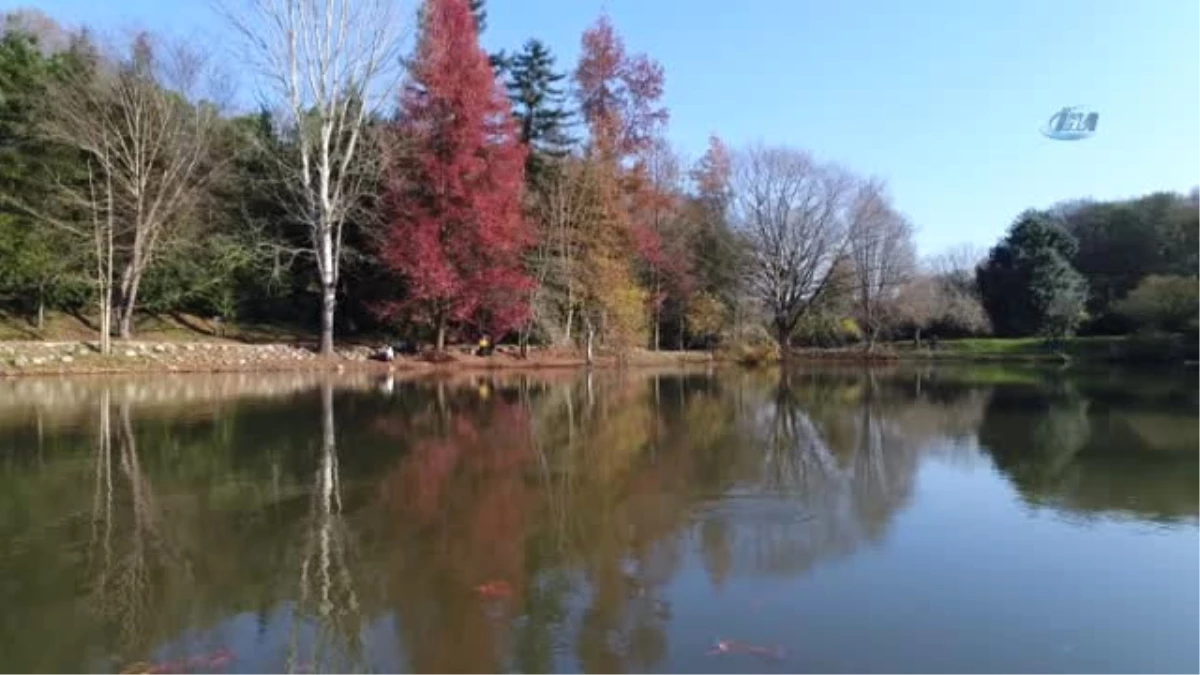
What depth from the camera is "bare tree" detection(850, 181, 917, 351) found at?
1871 inches

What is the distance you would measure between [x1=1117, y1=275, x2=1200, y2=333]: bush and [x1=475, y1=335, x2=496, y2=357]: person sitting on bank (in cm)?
3129

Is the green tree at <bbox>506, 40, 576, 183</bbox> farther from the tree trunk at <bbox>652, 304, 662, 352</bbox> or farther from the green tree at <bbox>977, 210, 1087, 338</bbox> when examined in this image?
the green tree at <bbox>977, 210, 1087, 338</bbox>

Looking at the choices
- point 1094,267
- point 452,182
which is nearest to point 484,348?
point 452,182

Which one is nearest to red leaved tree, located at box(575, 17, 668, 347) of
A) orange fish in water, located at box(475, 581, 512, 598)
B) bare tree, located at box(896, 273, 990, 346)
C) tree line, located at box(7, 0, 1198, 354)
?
tree line, located at box(7, 0, 1198, 354)

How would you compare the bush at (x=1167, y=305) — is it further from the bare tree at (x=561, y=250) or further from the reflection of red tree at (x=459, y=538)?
the reflection of red tree at (x=459, y=538)

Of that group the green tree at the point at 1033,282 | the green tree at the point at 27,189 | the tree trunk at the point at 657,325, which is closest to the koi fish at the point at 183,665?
the green tree at the point at 27,189

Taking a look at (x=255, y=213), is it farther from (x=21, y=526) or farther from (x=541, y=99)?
(x=21, y=526)

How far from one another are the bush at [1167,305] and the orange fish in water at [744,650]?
149 ft

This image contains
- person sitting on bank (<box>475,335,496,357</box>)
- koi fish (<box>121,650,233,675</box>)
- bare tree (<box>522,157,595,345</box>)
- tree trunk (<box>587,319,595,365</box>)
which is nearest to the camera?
koi fish (<box>121,650,233,675</box>)

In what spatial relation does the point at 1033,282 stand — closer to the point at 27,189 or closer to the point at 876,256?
the point at 876,256

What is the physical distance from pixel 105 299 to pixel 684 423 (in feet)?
57.1

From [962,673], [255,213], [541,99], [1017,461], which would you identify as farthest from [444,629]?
[541,99]

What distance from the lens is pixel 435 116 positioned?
31.1 meters

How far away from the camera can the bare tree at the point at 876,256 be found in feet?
156
